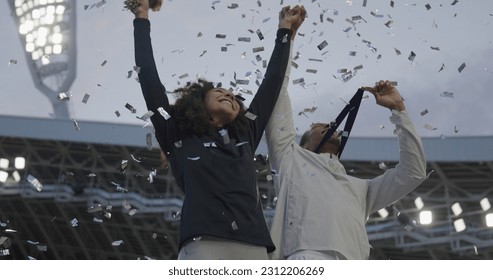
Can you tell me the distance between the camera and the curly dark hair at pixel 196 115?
3.91 metres

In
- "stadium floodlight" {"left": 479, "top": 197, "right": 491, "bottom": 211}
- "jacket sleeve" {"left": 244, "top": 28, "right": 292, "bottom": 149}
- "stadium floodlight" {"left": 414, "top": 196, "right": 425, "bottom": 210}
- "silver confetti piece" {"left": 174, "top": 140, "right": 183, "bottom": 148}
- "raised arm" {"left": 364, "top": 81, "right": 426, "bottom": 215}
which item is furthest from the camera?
"stadium floodlight" {"left": 414, "top": 196, "right": 425, "bottom": 210}

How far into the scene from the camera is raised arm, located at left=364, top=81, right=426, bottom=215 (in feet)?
14.1

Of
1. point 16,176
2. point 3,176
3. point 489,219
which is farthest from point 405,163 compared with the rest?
point 16,176

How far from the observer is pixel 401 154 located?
4316 millimetres

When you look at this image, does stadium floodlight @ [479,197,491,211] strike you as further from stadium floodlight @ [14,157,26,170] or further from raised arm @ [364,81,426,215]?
raised arm @ [364,81,426,215]

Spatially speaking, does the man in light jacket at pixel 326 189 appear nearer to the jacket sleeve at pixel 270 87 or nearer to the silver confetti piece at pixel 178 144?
the jacket sleeve at pixel 270 87

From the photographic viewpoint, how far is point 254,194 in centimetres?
370

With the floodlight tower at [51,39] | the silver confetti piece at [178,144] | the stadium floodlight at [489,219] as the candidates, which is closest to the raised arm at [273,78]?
the silver confetti piece at [178,144]

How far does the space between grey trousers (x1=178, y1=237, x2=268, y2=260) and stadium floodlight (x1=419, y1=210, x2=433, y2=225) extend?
64.8 feet

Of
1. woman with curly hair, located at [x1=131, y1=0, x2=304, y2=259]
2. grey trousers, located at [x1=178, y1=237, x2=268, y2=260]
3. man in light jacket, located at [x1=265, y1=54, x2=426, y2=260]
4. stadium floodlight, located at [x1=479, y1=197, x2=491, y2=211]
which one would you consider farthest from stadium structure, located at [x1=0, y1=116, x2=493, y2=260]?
grey trousers, located at [x1=178, y1=237, x2=268, y2=260]

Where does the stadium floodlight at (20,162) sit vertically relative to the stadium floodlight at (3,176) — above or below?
above

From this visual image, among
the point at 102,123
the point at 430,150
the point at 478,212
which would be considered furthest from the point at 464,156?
the point at 102,123

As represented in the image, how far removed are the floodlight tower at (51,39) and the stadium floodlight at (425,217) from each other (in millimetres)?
9251

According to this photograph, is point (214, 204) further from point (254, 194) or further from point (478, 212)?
point (478, 212)
